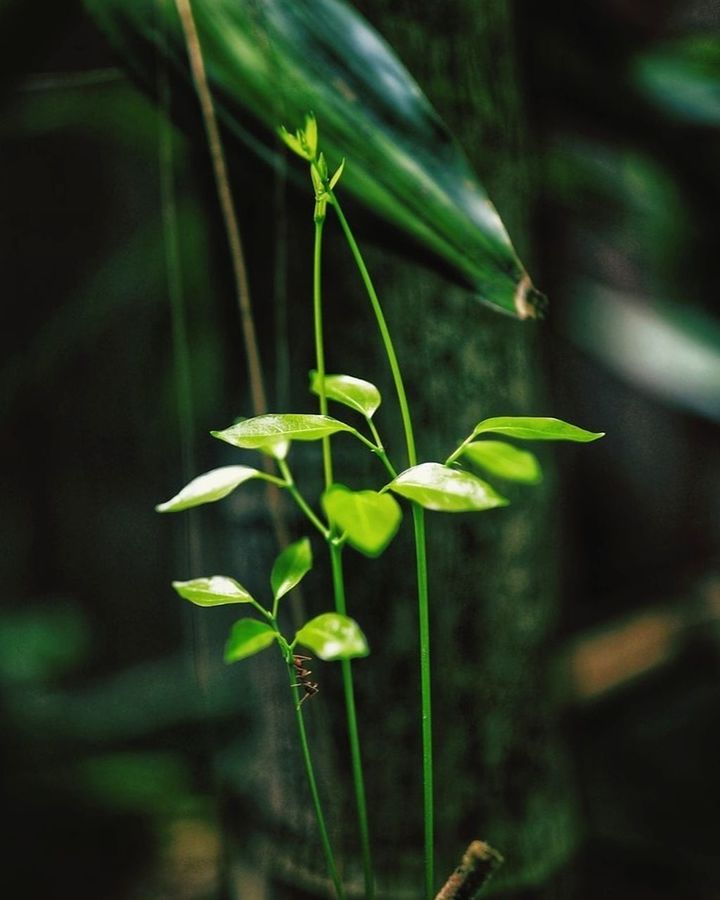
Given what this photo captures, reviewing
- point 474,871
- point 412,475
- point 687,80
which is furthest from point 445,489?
point 687,80

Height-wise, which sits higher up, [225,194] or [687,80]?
[687,80]

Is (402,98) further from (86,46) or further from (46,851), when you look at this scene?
(46,851)

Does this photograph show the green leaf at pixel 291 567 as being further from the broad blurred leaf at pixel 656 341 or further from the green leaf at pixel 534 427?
the broad blurred leaf at pixel 656 341

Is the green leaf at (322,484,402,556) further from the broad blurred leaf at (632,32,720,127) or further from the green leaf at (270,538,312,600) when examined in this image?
the broad blurred leaf at (632,32,720,127)

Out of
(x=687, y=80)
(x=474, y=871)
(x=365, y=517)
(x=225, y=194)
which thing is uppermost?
(x=687, y=80)

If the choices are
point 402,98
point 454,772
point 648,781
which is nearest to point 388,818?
point 454,772

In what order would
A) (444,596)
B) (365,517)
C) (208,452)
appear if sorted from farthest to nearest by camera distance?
(208,452)
(444,596)
(365,517)

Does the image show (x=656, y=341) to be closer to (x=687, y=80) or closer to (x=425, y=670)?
(x=687, y=80)

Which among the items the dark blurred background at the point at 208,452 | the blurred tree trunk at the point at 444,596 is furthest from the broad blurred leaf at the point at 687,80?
the blurred tree trunk at the point at 444,596
